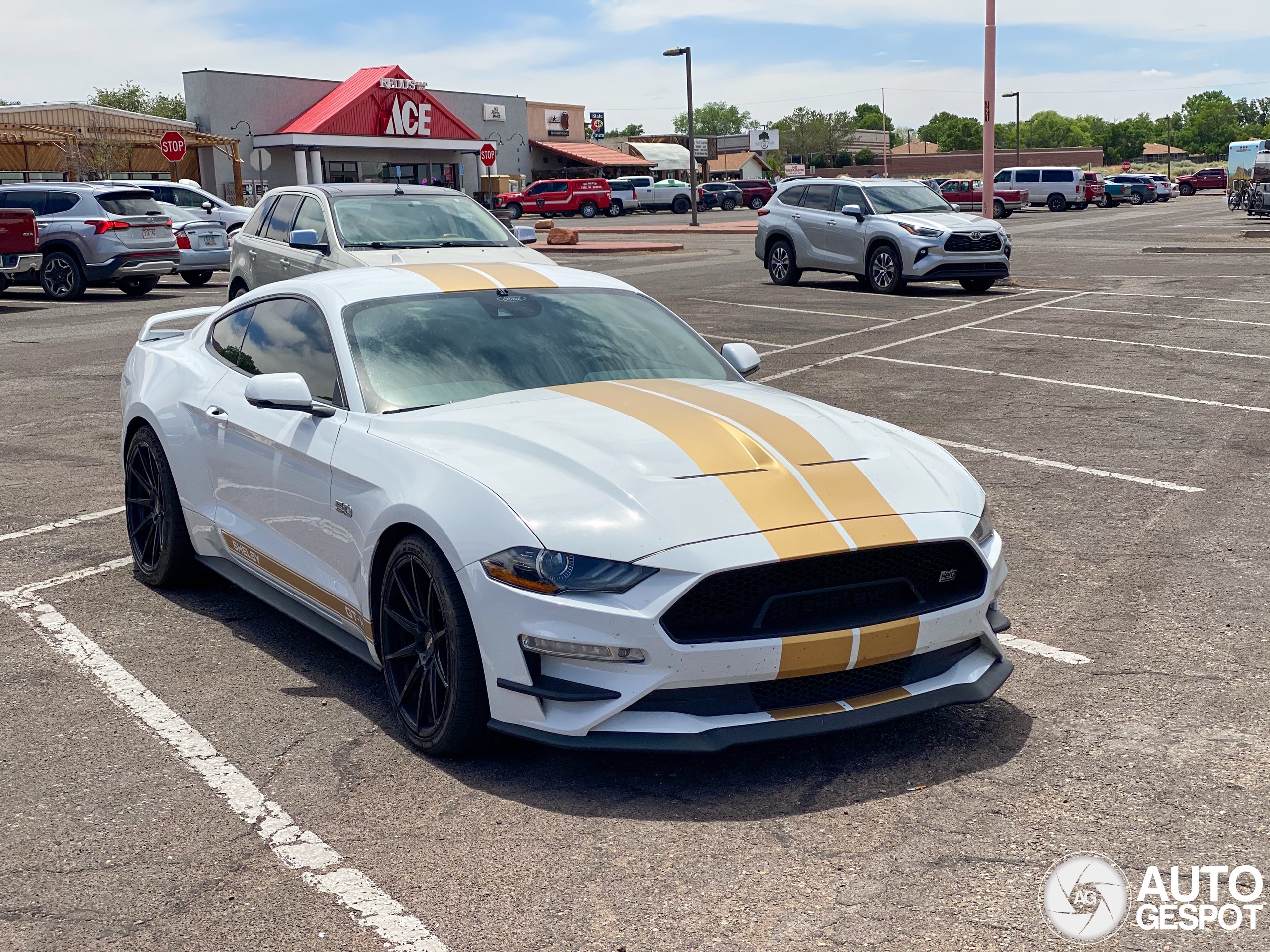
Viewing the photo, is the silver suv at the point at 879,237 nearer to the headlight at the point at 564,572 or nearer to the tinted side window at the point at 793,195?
the tinted side window at the point at 793,195

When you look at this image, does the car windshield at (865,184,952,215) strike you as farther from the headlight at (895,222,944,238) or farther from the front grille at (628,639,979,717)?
the front grille at (628,639,979,717)

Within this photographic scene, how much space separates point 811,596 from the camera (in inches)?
152

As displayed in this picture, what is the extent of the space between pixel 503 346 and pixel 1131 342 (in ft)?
35.5

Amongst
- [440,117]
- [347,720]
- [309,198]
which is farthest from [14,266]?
[440,117]

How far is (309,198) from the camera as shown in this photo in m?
13.0

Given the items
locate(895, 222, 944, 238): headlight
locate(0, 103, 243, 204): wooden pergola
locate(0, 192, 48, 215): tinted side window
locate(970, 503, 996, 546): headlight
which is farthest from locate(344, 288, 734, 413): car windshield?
locate(0, 103, 243, 204): wooden pergola

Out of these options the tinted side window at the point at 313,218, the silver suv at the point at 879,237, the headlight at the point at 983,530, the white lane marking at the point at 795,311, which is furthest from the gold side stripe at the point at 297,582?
the silver suv at the point at 879,237

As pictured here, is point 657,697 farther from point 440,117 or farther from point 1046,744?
point 440,117

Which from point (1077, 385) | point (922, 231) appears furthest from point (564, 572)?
point (922, 231)

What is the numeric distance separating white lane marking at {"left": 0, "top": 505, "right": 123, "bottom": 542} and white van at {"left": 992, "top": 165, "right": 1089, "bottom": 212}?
58.1m

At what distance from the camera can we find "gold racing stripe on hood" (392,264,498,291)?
541 cm

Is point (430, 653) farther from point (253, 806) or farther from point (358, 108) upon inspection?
point (358, 108)

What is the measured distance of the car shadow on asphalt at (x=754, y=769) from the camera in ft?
12.7

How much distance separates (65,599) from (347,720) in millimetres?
2191
